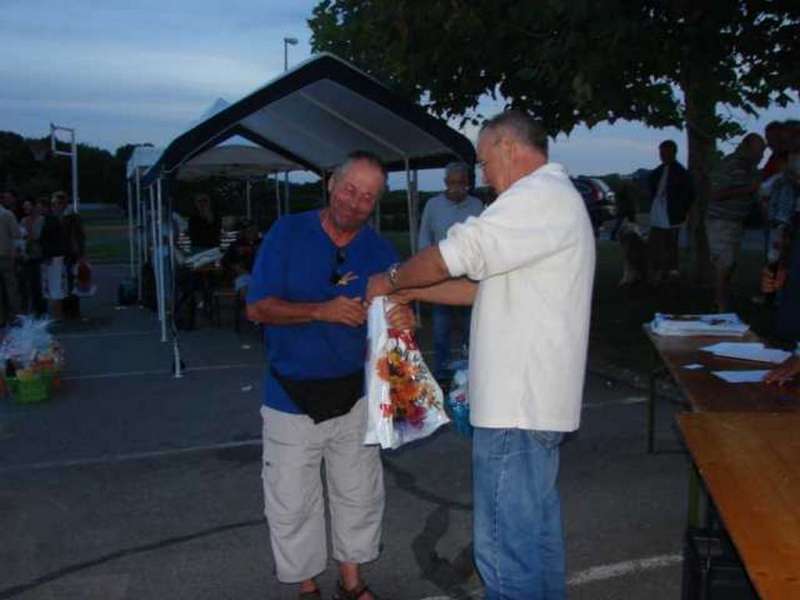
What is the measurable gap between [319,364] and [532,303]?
1.04m

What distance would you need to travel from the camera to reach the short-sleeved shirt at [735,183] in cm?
930

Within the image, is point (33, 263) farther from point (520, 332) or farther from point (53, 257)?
point (520, 332)

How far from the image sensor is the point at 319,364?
3.49 m

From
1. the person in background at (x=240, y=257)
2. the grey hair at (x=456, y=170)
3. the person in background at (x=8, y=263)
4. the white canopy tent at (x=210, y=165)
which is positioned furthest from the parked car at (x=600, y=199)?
the grey hair at (x=456, y=170)

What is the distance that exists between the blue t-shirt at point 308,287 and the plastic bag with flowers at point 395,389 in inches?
6.3

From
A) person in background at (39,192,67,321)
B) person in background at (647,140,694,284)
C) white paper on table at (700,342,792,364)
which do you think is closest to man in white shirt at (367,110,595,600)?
white paper on table at (700,342,792,364)

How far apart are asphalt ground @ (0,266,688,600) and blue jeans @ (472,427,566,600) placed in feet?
3.42

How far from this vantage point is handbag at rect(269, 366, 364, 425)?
11.4ft

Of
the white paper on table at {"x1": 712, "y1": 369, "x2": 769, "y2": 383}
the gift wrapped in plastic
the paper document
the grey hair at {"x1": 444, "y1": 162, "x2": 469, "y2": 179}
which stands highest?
the grey hair at {"x1": 444, "y1": 162, "x2": 469, "y2": 179}

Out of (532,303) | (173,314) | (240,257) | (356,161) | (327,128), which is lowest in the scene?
(173,314)

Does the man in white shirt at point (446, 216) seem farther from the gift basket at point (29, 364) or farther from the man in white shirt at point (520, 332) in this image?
the man in white shirt at point (520, 332)

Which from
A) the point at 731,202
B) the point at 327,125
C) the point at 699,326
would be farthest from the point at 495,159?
the point at 327,125

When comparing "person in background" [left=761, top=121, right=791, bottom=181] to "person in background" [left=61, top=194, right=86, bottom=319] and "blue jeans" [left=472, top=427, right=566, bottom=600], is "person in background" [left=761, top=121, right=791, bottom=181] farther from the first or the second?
"person in background" [left=61, top=194, right=86, bottom=319]

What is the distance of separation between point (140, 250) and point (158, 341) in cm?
486
